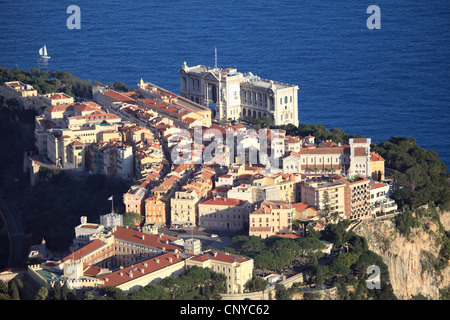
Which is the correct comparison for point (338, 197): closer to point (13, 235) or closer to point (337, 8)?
point (13, 235)

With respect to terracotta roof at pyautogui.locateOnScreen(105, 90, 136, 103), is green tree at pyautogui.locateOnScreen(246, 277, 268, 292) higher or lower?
lower

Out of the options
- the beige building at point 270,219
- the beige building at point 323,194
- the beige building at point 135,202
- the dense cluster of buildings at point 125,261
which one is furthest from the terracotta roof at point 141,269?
the beige building at point 323,194

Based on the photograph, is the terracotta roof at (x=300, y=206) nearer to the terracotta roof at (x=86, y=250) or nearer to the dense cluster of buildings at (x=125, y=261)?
the dense cluster of buildings at (x=125, y=261)

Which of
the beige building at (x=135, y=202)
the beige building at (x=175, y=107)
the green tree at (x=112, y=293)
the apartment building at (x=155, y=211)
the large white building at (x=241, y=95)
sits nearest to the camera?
the green tree at (x=112, y=293)

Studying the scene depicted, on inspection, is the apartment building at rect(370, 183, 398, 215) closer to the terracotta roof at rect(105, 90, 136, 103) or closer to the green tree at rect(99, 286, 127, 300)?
the green tree at rect(99, 286, 127, 300)

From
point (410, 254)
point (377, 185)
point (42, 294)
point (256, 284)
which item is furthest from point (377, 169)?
point (42, 294)

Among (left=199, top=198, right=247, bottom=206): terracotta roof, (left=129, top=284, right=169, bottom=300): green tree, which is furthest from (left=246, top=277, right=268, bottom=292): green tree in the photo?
(left=199, top=198, right=247, bottom=206): terracotta roof

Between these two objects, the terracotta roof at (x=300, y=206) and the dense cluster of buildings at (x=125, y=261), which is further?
the terracotta roof at (x=300, y=206)

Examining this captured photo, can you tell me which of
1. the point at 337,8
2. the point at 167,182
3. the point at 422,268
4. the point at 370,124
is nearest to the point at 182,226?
the point at 167,182
